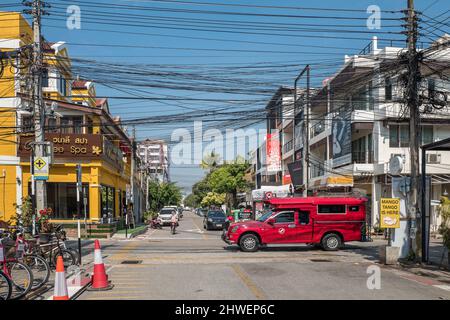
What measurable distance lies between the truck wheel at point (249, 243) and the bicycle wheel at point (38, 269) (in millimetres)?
8929

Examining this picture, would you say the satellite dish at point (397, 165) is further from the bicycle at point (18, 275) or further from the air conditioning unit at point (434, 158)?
the air conditioning unit at point (434, 158)

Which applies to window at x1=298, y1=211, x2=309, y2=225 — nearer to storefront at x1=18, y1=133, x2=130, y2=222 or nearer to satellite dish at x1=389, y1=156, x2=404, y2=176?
satellite dish at x1=389, y1=156, x2=404, y2=176

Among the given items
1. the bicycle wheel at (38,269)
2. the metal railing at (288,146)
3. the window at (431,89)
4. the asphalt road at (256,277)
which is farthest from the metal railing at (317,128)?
the bicycle wheel at (38,269)

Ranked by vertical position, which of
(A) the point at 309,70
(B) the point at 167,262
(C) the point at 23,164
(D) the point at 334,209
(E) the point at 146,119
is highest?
(A) the point at 309,70

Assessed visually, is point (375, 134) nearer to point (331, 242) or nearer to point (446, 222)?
point (331, 242)

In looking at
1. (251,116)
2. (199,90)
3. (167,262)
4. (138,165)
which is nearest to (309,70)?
(251,116)

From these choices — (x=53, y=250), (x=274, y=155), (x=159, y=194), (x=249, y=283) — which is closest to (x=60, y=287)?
(x=249, y=283)

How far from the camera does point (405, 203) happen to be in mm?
16828

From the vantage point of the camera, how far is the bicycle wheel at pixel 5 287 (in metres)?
9.57

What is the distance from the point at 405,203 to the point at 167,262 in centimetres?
807

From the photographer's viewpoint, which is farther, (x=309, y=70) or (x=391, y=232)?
(x=309, y=70)

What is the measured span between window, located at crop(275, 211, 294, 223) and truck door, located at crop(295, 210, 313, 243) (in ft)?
0.95

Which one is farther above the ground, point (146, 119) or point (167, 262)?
point (146, 119)

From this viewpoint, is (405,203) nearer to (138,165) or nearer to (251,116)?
(251,116)
